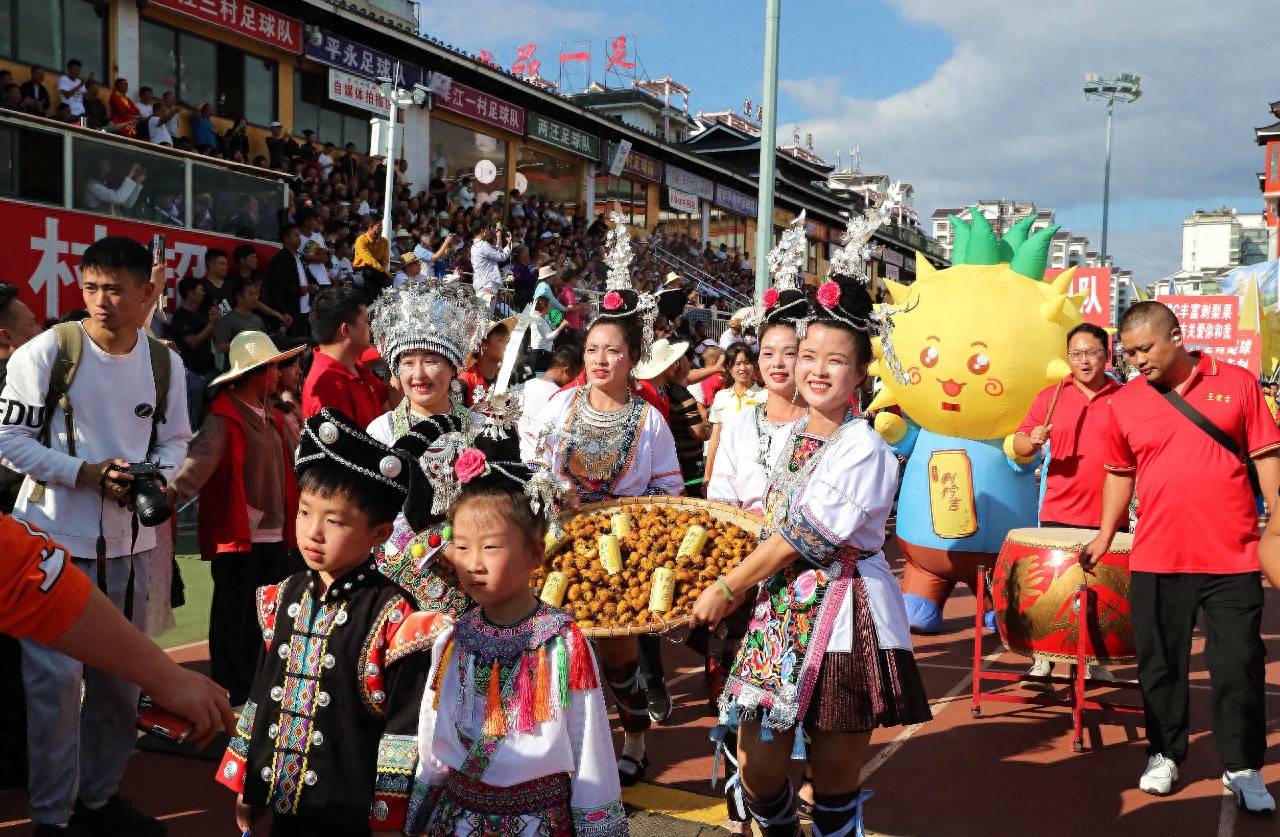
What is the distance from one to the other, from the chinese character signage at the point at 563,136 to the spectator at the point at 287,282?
13.5 m

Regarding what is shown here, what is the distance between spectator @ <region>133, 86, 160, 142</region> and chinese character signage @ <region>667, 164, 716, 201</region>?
17639 millimetres

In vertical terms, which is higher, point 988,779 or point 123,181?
point 123,181

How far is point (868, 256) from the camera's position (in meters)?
4.61

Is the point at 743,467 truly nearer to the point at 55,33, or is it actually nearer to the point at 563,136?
the point at 55,33

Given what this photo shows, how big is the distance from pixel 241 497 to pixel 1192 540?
14.0 feet

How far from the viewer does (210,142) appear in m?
14.8

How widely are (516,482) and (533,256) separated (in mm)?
18466

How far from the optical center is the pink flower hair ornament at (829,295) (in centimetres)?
351

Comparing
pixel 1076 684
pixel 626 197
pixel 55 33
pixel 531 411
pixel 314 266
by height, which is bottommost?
pixel 1076 684

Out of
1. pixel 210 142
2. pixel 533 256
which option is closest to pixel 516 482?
pixel 210 142

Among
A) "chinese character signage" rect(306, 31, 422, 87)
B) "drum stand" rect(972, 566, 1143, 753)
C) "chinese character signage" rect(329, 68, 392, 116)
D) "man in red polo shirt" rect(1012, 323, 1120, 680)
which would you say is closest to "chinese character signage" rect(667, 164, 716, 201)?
"chinese character signage" rect(306, 31, 422, 87)

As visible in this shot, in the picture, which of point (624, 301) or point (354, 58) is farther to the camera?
point (354, 58)

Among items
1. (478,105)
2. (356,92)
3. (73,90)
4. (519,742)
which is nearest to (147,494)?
(519,742)

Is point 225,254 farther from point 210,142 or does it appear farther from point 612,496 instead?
point 612,496
